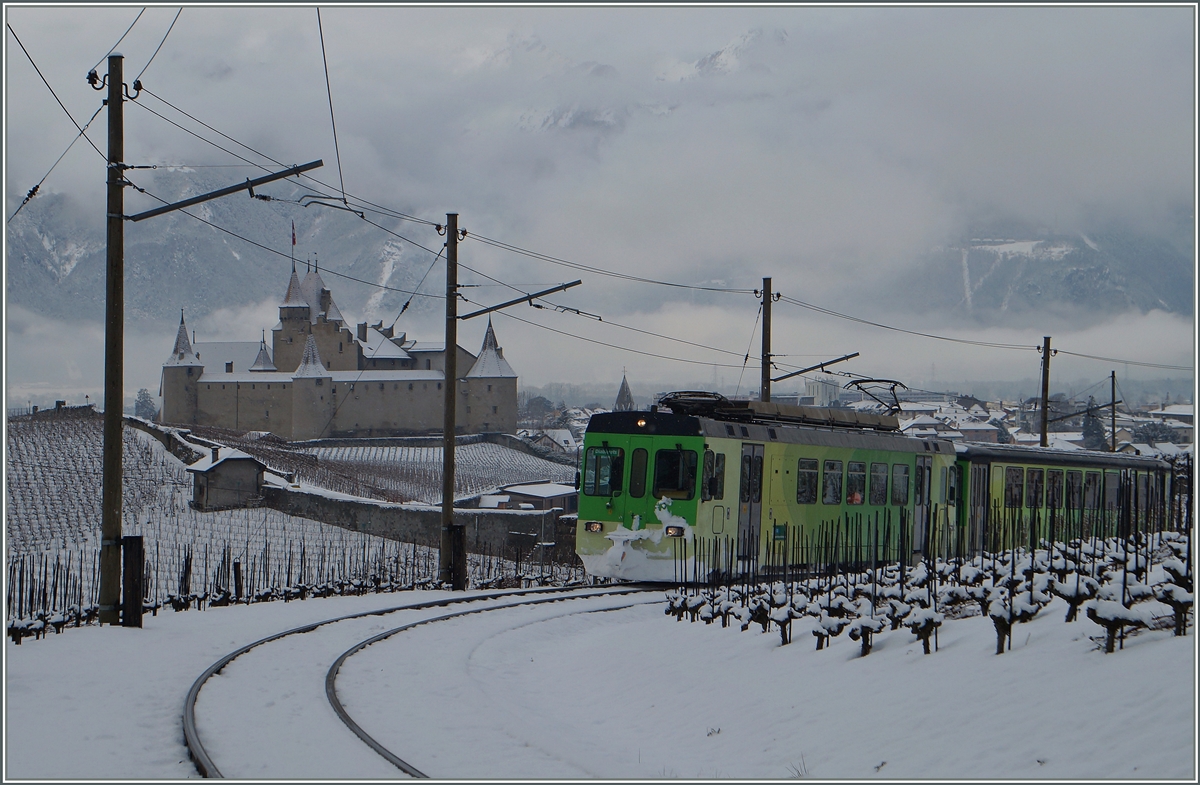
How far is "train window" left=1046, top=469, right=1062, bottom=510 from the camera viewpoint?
78.7 feet

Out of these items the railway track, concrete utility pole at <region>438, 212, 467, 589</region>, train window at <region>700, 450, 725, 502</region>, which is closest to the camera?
the railway track

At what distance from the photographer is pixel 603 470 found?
18875mm

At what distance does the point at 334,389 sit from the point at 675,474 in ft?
332

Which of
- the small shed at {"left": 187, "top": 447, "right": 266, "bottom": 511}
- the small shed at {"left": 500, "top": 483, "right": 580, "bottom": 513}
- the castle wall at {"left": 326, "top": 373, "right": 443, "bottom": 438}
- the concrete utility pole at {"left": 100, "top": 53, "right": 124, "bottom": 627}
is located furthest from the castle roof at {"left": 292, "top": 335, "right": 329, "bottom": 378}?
the concrete utility pole at {"left": 100, "top": 53, "right": 124, "bottom": 627}

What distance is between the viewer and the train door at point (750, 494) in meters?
18.7

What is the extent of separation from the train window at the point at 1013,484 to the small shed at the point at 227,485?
3240cm

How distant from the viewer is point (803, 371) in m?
28.3

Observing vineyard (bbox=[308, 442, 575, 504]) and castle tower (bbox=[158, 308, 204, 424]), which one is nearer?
vineyard (bbox=[308, 442, 575, 504])

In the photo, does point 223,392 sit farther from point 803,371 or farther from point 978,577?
point 978,577

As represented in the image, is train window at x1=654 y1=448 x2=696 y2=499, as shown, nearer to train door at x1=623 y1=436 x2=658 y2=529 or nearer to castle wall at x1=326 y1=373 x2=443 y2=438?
train door at x1=623 y1=436 x2=658 y2=529

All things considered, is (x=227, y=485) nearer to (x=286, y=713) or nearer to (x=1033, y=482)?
(x=1033, y=482)

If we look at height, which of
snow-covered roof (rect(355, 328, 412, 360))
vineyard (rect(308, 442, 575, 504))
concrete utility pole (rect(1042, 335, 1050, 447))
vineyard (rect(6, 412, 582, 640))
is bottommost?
vineyard (rect(308, 442, 575, 504))

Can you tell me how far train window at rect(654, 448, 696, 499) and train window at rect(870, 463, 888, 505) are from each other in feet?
15.3

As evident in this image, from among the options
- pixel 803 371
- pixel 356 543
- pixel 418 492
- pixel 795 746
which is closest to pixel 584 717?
pixel 795 746
